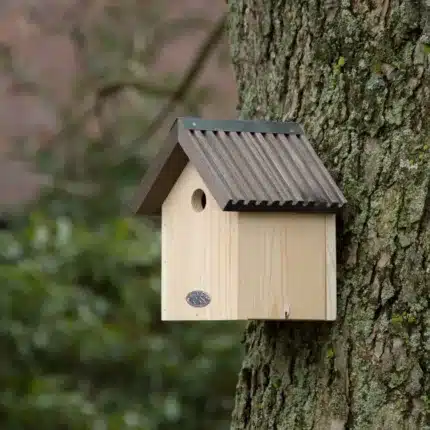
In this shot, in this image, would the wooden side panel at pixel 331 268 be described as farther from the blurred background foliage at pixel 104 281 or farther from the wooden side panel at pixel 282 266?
the blurred background foliage at pixel 104 281

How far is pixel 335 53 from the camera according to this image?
7.76 ft

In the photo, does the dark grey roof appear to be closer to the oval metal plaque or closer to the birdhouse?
the birdhouse

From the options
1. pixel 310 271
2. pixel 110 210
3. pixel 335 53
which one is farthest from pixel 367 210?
pixel 110 210

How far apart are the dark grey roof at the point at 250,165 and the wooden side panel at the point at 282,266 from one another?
1.7 inches

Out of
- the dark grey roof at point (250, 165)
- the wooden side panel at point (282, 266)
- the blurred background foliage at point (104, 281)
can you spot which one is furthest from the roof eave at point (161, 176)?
the blurred background foliage at point (104, 281)

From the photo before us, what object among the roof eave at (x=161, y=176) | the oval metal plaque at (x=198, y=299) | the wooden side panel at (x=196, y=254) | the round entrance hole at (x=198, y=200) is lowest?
the oval metal plaque at (x=198, y=299)

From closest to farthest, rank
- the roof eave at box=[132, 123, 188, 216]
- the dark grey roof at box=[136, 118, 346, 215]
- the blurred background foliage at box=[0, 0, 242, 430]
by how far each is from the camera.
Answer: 1. the dark grey roof at box=[136, 118, 346, 215]
2. the roof eave at box=[132, 123, 188, 216]
3. the blurred background foliage at box=[0, 0, 242, 430]

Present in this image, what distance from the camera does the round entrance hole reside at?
2.33m

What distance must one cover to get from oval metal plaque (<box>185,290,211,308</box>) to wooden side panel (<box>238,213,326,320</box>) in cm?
10

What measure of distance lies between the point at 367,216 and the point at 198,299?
38 cm

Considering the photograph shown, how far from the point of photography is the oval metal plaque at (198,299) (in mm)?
2232

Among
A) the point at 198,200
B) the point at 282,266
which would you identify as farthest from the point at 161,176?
the point at 282,266

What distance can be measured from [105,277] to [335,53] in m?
2.87

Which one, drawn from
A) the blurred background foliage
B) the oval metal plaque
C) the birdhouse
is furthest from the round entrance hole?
the blurred background foliage
